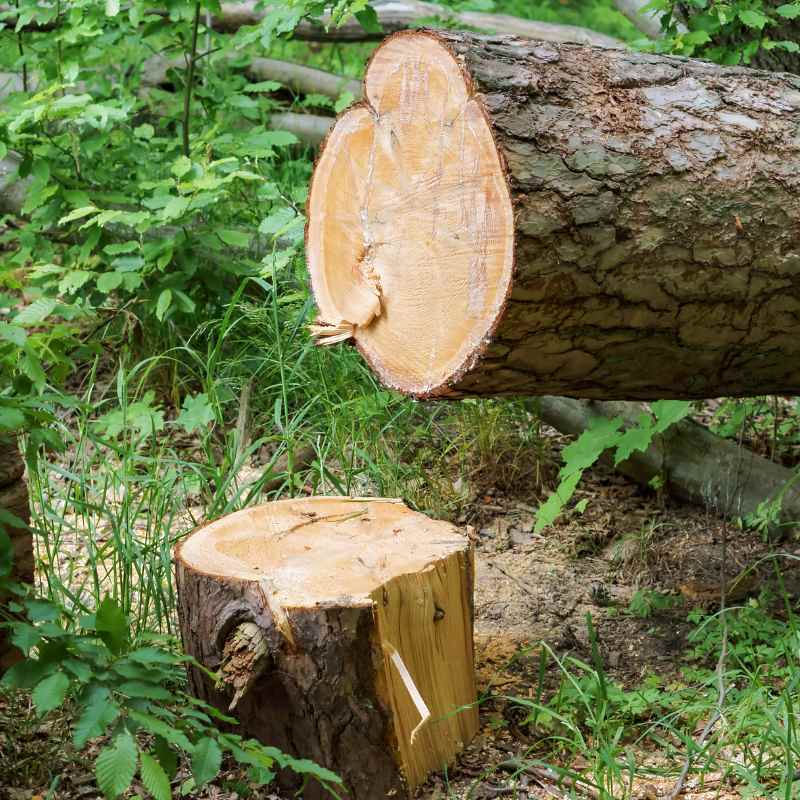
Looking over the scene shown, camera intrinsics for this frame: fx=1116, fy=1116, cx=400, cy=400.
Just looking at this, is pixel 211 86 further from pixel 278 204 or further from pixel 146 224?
pixel 146 224

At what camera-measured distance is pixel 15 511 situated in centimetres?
267

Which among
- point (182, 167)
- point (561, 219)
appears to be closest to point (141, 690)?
point (561, 219)

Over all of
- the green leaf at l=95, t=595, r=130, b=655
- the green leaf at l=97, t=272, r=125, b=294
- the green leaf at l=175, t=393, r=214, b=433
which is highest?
the green leaf at l=95, t=595, r=130, b=655

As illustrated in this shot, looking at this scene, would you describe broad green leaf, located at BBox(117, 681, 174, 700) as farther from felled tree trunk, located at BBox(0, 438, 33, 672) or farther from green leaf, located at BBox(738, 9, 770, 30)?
→ green leaf, located at BBox(738, 9, 770, 30)

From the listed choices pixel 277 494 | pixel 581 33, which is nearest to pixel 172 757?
pixel 277 494

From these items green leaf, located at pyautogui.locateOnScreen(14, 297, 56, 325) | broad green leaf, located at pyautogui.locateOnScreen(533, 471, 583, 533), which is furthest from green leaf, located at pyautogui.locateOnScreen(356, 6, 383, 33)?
broad green leaf, located at pyautogui.locateOnScreen(533, 471, 583, 533)

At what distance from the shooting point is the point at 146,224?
158 inches

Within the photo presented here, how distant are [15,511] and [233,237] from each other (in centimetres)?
183

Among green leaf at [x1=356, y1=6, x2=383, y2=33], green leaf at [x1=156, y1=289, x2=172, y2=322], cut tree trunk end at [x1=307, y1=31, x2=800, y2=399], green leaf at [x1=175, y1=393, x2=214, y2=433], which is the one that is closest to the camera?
cut tree trunk end at [x1=307, y1=31, x2=800, y2=399]

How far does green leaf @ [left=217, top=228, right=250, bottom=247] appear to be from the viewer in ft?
13.9

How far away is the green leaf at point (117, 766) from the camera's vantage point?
6.01ft

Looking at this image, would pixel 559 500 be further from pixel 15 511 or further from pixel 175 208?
pixel 175 208

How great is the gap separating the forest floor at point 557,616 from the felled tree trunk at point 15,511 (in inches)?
5.5

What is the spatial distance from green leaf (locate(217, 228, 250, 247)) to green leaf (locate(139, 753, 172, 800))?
263cm
